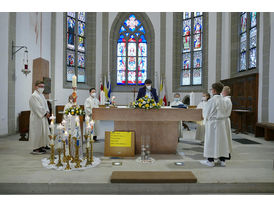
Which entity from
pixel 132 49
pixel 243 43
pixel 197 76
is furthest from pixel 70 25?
pixel 243 43

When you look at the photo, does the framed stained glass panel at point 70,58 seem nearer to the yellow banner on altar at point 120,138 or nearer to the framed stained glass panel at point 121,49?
the framed stained glass panel at point 121,49

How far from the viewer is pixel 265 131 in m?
7.49

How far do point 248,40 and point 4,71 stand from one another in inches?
421

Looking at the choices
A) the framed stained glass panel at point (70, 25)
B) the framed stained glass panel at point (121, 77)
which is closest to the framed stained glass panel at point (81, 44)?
the framed stained glass panel at point (70, 25)

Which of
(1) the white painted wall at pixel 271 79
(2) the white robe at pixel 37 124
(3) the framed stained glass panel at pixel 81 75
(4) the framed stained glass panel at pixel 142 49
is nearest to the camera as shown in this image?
(2) the white robe at pixel 37 124

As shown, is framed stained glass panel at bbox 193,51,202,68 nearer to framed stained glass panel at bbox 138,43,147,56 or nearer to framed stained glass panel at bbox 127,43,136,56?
framed stained glass panel at bbox 138,43,147,56

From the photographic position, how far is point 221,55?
12.3 meters

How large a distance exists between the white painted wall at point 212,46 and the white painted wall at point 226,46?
17.0 inches

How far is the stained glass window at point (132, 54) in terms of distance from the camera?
1412 cm

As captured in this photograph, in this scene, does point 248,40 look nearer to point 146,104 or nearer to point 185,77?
point 185,77

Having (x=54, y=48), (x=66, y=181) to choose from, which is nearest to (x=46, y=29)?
(x=54, y=48)

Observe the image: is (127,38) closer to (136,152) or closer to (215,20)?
(215,20)

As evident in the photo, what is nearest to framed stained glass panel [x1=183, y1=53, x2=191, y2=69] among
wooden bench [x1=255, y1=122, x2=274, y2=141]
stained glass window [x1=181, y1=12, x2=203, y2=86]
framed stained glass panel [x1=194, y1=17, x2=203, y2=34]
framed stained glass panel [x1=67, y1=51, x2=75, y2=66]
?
stained glass window [x1=181, y1=12, x2=203, y2=86]

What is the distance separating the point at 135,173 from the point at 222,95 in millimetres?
2414
